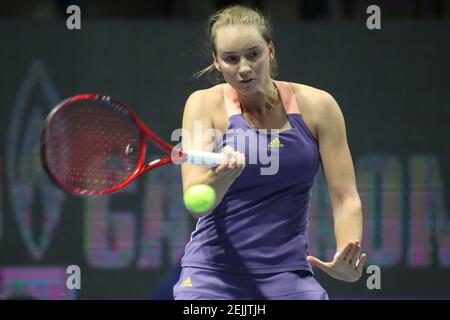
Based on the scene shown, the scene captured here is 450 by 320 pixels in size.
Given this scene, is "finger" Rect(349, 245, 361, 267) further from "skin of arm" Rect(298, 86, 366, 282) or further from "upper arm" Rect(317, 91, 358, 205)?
"upper arm" Rect(317, 91, 358, 205)

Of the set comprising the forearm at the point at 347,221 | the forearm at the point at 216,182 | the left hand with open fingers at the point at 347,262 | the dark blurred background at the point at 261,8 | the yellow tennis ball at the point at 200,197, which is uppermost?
the dark blurred background at the point at 261,8

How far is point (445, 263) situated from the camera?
6.15 metres

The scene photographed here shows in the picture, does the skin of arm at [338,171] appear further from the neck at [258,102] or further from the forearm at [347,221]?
the neck at [258,102]

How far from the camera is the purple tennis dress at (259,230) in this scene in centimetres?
296

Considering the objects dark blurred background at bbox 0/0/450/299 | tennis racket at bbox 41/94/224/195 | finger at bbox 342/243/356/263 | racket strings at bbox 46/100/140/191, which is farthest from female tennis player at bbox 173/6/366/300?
dark blurred background at bbox 0/0/450/299

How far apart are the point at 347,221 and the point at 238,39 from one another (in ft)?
2.18

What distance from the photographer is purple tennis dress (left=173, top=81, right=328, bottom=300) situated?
2.96m

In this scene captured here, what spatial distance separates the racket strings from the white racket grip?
14.2 inches

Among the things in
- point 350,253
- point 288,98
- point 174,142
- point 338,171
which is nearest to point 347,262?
point 350,253

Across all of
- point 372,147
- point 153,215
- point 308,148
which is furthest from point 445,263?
point 308,148

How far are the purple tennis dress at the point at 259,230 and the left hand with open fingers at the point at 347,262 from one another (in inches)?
3.0

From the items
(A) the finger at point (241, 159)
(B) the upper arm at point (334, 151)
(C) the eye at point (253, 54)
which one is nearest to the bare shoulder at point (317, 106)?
(B) the upper arm at point (334, 151)
